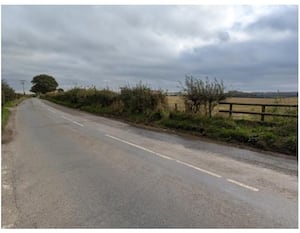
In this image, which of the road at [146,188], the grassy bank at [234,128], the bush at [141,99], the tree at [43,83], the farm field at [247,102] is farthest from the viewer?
the tree at [43,83]

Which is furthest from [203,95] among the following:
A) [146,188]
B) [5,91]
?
[5,91]

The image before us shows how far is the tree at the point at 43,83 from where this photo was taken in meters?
142

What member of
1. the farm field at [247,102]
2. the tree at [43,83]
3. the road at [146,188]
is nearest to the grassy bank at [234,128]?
the farm field at [247,102]

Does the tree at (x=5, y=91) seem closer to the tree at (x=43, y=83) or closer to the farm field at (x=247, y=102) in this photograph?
the farm field at (x=247, y=102)

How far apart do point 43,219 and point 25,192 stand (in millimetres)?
1491

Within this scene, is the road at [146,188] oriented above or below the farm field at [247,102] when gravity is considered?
below

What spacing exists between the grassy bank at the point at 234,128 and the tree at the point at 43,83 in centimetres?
12842

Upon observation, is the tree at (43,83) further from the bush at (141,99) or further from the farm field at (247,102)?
the farm field at (247,102)

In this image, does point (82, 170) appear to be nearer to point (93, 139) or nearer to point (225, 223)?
point (225, 223)

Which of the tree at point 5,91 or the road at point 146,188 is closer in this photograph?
the road at point 146,188

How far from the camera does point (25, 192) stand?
19.4 feet

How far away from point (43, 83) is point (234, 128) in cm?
13855

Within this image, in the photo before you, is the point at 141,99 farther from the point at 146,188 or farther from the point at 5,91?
the point at 5,91

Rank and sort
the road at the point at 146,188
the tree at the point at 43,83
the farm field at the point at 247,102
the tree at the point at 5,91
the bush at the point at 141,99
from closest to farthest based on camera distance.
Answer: the road at the point at 146,188 → the farm field at the point at 247,102 → the bush at the point at 141,99 → the tree at the point at 5,91 → the tree at the point at 43,83
